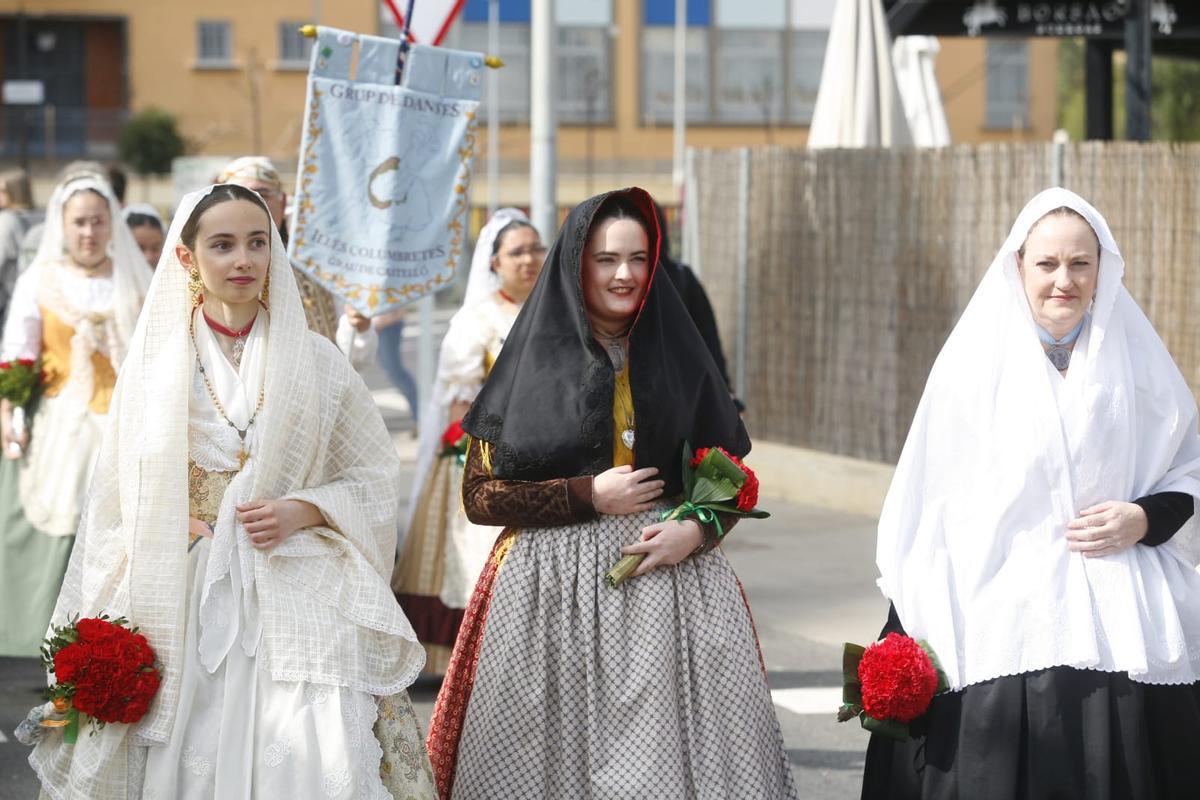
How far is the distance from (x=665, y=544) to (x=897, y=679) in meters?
0.63

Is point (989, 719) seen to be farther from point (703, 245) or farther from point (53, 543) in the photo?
point (703, 245)

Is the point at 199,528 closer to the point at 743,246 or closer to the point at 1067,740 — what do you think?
the point at 1067,740

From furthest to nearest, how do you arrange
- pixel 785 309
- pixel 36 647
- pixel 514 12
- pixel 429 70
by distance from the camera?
pixel 514 12
pixel 785 309
pixel 36 647
pixel 429 70

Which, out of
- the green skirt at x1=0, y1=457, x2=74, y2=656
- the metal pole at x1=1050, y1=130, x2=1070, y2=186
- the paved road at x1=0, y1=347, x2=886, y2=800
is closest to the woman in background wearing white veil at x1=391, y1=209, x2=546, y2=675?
the paved road at x1=0, y1=347, x2=886, y2=800

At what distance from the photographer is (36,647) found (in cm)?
750

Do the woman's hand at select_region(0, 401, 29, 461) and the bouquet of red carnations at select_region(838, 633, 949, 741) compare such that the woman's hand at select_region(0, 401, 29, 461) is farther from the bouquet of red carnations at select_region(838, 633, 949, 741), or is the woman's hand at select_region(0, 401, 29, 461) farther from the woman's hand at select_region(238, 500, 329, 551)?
the bouquet of red carnations at select_region(838, 633, 949, 741)

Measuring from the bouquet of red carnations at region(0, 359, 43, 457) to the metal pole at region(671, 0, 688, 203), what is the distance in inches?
1223

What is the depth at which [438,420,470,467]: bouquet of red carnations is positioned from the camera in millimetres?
6887

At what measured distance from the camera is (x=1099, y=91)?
13.4 metres

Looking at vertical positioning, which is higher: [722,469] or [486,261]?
[486,261]

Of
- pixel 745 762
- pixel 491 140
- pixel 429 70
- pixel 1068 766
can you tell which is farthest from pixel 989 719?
pixel 491 140

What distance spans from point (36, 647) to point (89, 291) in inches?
56.1

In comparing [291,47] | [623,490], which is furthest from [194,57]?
[623,490]

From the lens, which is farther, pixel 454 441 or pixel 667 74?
pixel 667 74
